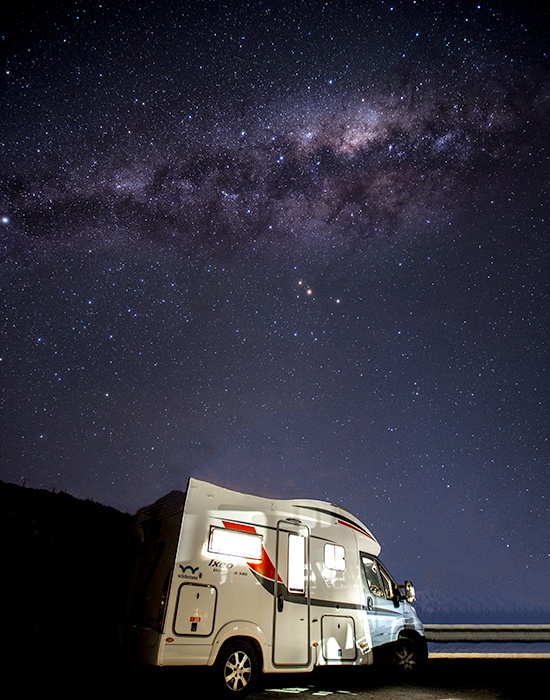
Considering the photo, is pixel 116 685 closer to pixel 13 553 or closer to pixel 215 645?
pixel 215 645

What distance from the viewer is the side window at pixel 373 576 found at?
914cm

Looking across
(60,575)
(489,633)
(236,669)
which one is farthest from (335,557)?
(489,633)

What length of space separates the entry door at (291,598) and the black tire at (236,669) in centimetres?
41

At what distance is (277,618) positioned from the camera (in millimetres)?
7355

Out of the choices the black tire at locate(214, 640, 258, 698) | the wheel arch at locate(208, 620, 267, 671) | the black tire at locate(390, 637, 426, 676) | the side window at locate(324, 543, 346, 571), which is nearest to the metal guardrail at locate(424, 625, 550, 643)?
the black tire at locate(390, 637, 426, 676)

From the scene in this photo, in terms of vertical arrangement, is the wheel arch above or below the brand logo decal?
below

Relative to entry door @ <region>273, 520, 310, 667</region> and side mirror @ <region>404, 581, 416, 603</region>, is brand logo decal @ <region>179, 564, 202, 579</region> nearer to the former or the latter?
entry door @ <region>273, 520, 310, 667</region>

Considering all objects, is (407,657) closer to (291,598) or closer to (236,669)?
(291,598)

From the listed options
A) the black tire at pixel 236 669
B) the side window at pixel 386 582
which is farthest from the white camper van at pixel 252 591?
the side window at pixel 386 582

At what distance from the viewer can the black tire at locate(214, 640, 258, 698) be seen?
658cm

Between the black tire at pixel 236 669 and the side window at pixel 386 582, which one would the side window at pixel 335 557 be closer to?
the side window at pixel 386 582

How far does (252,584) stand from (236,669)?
3.52ft

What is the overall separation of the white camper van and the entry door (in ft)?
0.05

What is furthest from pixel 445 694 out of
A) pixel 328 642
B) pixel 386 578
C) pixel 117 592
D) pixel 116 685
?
pixel 117 592
